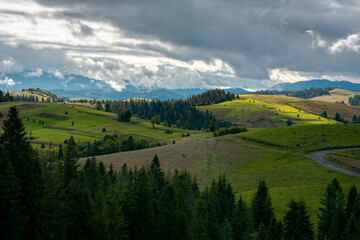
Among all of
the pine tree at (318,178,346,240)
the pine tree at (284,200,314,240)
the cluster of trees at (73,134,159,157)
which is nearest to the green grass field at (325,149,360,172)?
the pine tree at (318,178,346,240)

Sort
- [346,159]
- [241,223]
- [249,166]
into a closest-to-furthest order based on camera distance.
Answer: [241,223]
[346,159]
[249,166]

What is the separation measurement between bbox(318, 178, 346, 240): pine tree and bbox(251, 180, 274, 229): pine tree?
9723 mm

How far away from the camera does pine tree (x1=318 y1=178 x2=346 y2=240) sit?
56.7m

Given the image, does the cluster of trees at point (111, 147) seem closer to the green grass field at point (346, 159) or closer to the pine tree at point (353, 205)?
the green grass field at point (346, 159)

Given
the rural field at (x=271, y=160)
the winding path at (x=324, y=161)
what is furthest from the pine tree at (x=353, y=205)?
the winding path at (x=324, y=161)

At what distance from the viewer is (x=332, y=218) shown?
5728 cm

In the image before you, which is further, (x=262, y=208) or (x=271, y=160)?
(x=271, y=160)

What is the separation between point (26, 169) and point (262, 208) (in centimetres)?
4703

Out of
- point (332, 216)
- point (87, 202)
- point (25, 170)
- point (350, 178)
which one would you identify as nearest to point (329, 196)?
point (332, 216)

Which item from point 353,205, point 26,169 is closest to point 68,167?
point 26,169

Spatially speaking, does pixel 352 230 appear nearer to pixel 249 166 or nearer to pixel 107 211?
pixel 107 211

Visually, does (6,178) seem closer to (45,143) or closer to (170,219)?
(170,219)

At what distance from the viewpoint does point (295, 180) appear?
94000 millimetres

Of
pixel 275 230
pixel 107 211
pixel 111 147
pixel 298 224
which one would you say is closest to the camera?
pixel 107 211
